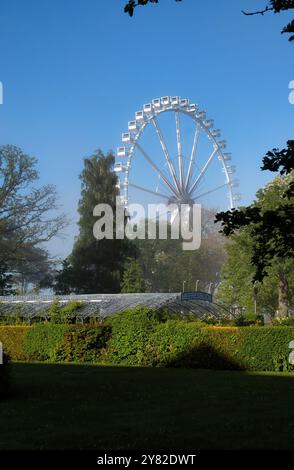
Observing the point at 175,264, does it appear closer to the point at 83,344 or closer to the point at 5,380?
the point at 83,344

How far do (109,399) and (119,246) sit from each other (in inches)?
1968

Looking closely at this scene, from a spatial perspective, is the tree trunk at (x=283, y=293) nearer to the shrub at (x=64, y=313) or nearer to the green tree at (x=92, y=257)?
the green tree at (x=92, y=257)

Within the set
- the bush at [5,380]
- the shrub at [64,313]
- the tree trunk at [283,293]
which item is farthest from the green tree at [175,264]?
the bush at [5,380]

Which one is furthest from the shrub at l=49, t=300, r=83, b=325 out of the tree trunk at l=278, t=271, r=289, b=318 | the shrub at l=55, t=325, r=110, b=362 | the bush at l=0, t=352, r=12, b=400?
the tree trunk at l=278, t=271, r=289, b=318

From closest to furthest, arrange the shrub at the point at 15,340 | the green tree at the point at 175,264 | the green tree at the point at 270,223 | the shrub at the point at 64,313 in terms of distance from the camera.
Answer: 1. the green tree at the point at 270,223
2. the shrub at the point at 15,340
3. the shrub at the point at 64,313
4. the green tree at the point at 175,264

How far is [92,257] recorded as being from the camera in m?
62.2

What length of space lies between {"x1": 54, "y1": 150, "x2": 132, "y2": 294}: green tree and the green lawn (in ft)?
140

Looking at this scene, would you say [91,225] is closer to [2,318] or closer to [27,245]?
[27,245]

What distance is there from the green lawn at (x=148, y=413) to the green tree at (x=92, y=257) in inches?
1682

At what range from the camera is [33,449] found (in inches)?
319

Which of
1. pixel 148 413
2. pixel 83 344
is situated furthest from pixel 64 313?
pixel 148 413

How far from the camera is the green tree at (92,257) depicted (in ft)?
203

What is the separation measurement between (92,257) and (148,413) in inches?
2016
